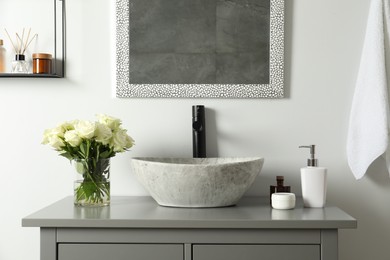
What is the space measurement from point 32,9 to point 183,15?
553mm

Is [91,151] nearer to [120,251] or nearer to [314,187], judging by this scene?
[120,251]

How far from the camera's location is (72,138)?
2.02 m

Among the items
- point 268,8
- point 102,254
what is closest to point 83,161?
point 102,254

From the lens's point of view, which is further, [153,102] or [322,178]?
[153,102]

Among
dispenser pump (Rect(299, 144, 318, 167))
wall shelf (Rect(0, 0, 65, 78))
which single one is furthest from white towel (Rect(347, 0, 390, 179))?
wall shelf (Rect(0, 0, 65, 78))

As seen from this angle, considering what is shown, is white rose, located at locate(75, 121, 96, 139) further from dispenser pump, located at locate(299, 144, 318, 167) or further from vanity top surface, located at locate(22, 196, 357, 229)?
dispenser pump, located at locate(299, 144, 318, 167)

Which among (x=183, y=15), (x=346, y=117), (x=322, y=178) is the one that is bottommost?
(x=322, y=178)

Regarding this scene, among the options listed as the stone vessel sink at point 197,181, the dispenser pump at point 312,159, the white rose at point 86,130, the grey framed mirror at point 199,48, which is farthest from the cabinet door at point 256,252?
the grey framed mirror at point 199,48

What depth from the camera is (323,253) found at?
1.83 metres

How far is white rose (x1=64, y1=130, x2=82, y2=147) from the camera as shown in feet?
6.62

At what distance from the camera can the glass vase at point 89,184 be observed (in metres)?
2.07

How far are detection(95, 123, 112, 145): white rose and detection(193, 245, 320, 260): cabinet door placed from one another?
0.46m

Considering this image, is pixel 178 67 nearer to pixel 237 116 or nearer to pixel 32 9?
pixel 237 116

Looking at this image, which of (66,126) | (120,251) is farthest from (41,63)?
(120,251)
